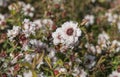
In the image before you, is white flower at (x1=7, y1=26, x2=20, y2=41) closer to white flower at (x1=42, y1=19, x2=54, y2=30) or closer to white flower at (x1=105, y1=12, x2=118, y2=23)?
white flower at (x1=42, y1=19, x2=54, y2=30)

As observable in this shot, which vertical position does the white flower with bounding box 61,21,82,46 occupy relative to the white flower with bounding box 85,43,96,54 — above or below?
below

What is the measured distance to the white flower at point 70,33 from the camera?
315 cm

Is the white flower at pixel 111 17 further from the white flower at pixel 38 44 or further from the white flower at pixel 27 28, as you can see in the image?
the white flower at pixel 27 28

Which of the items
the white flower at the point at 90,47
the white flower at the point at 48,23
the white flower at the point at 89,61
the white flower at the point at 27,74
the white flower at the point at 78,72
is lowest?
the white flower at the point at 27,74

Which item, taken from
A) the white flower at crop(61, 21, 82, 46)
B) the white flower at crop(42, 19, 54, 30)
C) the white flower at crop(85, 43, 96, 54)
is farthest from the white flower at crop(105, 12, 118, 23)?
the white flower at crop(61, 21, 82, 46)

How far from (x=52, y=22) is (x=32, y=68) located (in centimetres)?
128

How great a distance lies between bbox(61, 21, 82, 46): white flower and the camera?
3.15m

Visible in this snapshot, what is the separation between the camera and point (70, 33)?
3.18 metres

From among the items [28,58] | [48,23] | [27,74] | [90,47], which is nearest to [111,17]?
[90,47]

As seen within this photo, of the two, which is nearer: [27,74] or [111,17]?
[27,74]

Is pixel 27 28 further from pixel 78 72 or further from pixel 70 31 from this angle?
pixel 78 72

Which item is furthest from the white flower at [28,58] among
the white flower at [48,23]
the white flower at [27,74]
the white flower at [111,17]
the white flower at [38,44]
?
the white flower at [111,17]

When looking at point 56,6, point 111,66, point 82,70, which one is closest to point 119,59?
point 111,66

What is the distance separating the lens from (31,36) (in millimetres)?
3582
